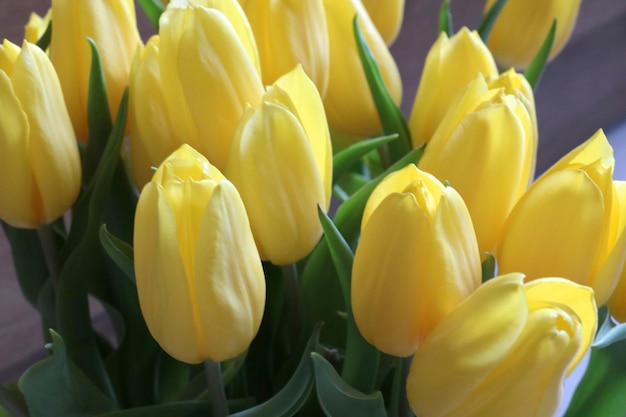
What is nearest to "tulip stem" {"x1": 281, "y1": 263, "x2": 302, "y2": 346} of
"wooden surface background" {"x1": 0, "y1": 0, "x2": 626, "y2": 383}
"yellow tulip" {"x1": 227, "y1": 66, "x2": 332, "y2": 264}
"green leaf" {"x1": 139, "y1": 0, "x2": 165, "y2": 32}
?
"yellow tulip" {"x1": 227, "y1": 66, "x2": 332, "y2": 264}

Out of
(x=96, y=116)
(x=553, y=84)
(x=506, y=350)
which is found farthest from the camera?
(x=553, y=84)

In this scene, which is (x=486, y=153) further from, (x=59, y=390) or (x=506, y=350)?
(x=59, y=390)

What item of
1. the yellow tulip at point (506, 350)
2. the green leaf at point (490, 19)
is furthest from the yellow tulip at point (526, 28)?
the yellow tulip at point (506, 350)

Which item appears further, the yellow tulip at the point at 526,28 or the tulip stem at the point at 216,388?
the yellow tulip at the point at 526,28

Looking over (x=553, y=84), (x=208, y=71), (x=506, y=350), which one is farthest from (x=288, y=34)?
(x=553, y=84)

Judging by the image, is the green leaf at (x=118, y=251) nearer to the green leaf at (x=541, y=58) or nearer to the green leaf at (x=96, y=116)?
the green leaf at (x=96, y=116)

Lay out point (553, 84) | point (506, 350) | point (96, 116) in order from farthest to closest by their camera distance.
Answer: point (553, 84)
point (96, 116)
point (506, 350)

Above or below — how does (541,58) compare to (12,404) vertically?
above
